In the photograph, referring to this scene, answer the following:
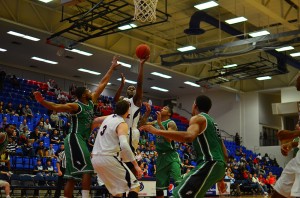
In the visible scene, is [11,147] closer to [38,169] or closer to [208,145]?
[38,169]

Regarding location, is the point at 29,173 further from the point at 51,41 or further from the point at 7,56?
the point at 7,56

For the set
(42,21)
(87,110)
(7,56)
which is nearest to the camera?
(87,110)

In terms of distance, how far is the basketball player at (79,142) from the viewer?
5774mm

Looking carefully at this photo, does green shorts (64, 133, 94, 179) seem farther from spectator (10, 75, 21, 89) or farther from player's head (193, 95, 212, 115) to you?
spectator (10, 75, 21, 89)

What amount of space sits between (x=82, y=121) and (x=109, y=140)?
43.0 inches

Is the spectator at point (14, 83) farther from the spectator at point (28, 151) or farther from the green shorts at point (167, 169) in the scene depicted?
the green shorts at point (167, 169)

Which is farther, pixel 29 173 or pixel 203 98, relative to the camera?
pixel 29 173

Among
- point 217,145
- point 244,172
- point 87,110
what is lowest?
point 244,172

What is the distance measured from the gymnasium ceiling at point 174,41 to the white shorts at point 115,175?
9.48 m

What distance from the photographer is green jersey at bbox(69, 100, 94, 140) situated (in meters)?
6.08

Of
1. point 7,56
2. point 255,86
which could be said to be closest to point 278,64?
point 255,86

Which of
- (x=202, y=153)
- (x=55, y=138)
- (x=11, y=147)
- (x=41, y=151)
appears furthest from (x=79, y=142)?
(x=55, y=138)

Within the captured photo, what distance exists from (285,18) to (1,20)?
1162 cm

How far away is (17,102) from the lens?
18.6m
